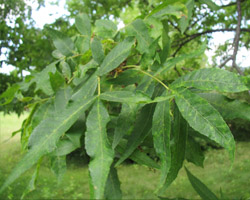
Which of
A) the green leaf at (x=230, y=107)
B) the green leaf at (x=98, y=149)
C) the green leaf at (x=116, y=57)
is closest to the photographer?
the green leaf at (x=98, y=149)

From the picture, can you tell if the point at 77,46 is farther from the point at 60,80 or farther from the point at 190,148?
the point at 190,148

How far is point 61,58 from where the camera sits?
3.12ft

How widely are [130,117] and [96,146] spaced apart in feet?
0.50

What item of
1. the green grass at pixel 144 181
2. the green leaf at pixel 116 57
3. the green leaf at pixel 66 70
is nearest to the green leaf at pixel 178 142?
the green leaf at pixel 116 57

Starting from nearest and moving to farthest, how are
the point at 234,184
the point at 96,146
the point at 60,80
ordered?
the point at 96,146 → the point at 60,80 → the point at 234,184

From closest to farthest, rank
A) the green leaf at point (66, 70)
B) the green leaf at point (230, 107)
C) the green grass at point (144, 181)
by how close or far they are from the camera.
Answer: the green leaf at point (230, 107)
the green leaf at point (66, 70)
the green grass at point (144, 181)

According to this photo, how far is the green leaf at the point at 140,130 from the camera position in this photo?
0.69 m

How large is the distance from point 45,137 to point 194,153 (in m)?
0.48

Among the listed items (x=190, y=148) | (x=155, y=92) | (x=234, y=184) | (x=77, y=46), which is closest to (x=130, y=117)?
(x=155, y=92)

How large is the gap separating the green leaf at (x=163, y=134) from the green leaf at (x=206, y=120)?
50 mm

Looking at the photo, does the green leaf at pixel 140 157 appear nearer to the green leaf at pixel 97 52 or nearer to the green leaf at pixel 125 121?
the green leaf at pixel 125 121

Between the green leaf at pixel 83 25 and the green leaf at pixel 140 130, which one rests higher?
the green leaf at pixel 83 25

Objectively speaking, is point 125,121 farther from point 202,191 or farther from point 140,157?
point 202,191

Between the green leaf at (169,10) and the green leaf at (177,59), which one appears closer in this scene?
the green leaf at (177,59)
